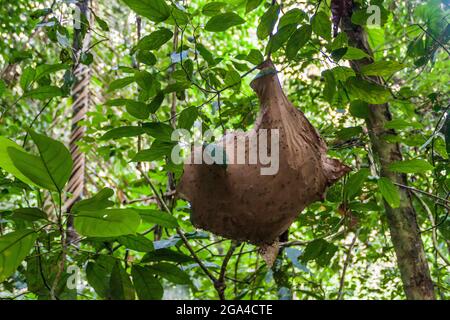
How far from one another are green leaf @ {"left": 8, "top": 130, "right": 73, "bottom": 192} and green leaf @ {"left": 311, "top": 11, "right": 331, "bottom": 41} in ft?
2.20

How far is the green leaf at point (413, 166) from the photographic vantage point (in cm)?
118

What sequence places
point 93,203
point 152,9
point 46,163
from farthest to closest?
point 152,9 → point 93,203 → point 46,163

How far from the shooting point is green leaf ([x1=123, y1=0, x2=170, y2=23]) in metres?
0.95

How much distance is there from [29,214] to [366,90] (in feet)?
2.68

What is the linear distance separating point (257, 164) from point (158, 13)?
405 millimetres

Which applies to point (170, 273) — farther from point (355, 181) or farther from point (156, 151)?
point (355, 181)

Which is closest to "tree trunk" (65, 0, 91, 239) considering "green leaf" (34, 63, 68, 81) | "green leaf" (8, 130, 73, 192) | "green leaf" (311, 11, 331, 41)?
"green leaf" (34, 63, 68, 81)

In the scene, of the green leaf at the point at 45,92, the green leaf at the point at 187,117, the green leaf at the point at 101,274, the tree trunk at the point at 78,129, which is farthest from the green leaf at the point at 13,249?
the tree trunk at the point at 78,129

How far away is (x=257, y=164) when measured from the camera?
40.6 inches

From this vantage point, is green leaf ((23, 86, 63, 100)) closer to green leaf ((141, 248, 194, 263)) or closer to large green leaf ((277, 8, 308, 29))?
green leaf ((141, 248, 194, 263))

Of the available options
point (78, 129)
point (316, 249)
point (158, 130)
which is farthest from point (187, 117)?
point (78, 129)

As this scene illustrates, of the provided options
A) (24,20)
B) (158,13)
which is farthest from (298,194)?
(24,20)

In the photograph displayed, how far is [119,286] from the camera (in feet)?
3.58

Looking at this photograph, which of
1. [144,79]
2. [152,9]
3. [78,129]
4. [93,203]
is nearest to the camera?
[93,203]
